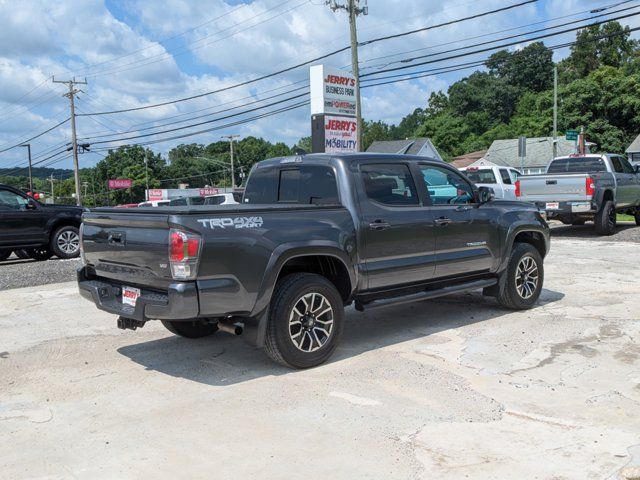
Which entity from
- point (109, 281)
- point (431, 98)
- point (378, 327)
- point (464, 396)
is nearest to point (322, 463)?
point (464, 396)

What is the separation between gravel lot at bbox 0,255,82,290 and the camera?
413 inches

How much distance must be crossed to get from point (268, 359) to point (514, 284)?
3.27 m

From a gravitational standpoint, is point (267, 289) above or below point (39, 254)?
above

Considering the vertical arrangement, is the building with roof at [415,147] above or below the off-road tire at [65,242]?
above

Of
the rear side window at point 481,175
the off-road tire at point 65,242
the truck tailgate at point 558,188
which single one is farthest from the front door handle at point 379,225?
the rear side window at point 481,175

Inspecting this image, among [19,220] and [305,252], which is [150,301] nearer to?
[305,252]

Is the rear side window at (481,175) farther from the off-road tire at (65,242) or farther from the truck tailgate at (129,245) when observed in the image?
the truck tailgate at (129,245)

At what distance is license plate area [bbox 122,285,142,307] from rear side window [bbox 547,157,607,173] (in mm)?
14223

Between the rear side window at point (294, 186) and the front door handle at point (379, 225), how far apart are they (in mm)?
392

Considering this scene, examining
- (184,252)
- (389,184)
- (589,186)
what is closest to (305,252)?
(184,252)

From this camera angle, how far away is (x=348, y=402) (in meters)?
4.52

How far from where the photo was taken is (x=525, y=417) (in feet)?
13.7

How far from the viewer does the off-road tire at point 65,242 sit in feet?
44.5

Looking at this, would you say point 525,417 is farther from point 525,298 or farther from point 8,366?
point 8,366
